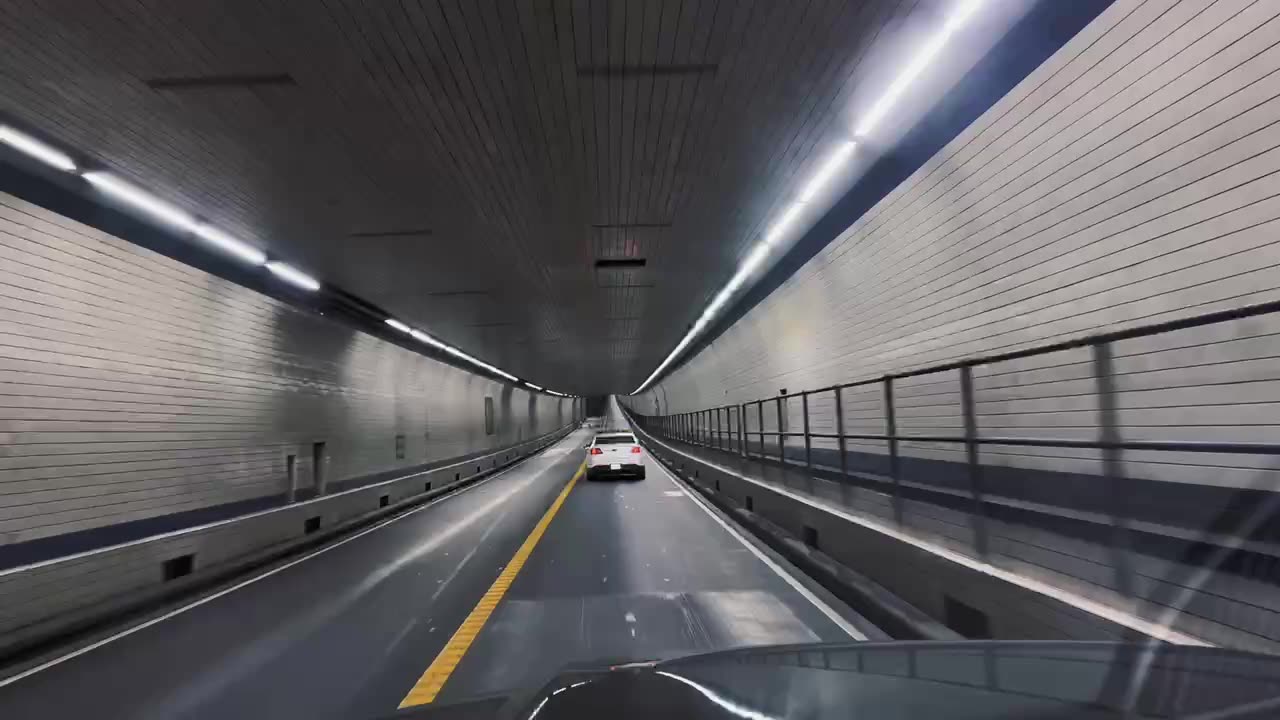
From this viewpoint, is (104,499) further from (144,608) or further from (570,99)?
(570,99)

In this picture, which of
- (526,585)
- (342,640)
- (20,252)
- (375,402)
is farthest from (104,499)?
(375,402)

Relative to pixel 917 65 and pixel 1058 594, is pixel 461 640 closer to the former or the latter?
pixel 1058 594

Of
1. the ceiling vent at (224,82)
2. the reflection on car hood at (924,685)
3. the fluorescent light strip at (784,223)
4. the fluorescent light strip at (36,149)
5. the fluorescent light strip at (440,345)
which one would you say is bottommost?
the reflection on car hood at (924,685)

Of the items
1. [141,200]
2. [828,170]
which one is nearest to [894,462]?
[828,170]

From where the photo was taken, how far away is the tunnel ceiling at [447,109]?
17.1ft

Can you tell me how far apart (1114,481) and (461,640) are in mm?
4574

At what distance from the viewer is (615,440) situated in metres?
21.4

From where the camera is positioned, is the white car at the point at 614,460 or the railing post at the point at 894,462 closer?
the railing post at the point at 894,462

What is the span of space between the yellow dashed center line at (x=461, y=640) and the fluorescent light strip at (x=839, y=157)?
6408 mm

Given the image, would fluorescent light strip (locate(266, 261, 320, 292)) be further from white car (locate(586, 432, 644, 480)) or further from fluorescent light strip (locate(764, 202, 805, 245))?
white car (locate(586, 432, 644, 480))

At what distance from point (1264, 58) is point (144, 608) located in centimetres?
1082

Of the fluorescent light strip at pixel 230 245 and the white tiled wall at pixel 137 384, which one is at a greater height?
the fluorescent light strip at pixel 230 245

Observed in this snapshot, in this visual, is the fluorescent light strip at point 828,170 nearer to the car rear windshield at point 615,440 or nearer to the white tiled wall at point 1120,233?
the white tiled wall at point 1120,233

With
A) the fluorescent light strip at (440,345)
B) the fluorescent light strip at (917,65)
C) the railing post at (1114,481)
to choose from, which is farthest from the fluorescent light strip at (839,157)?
the fluorescent light strip at (440,345)
